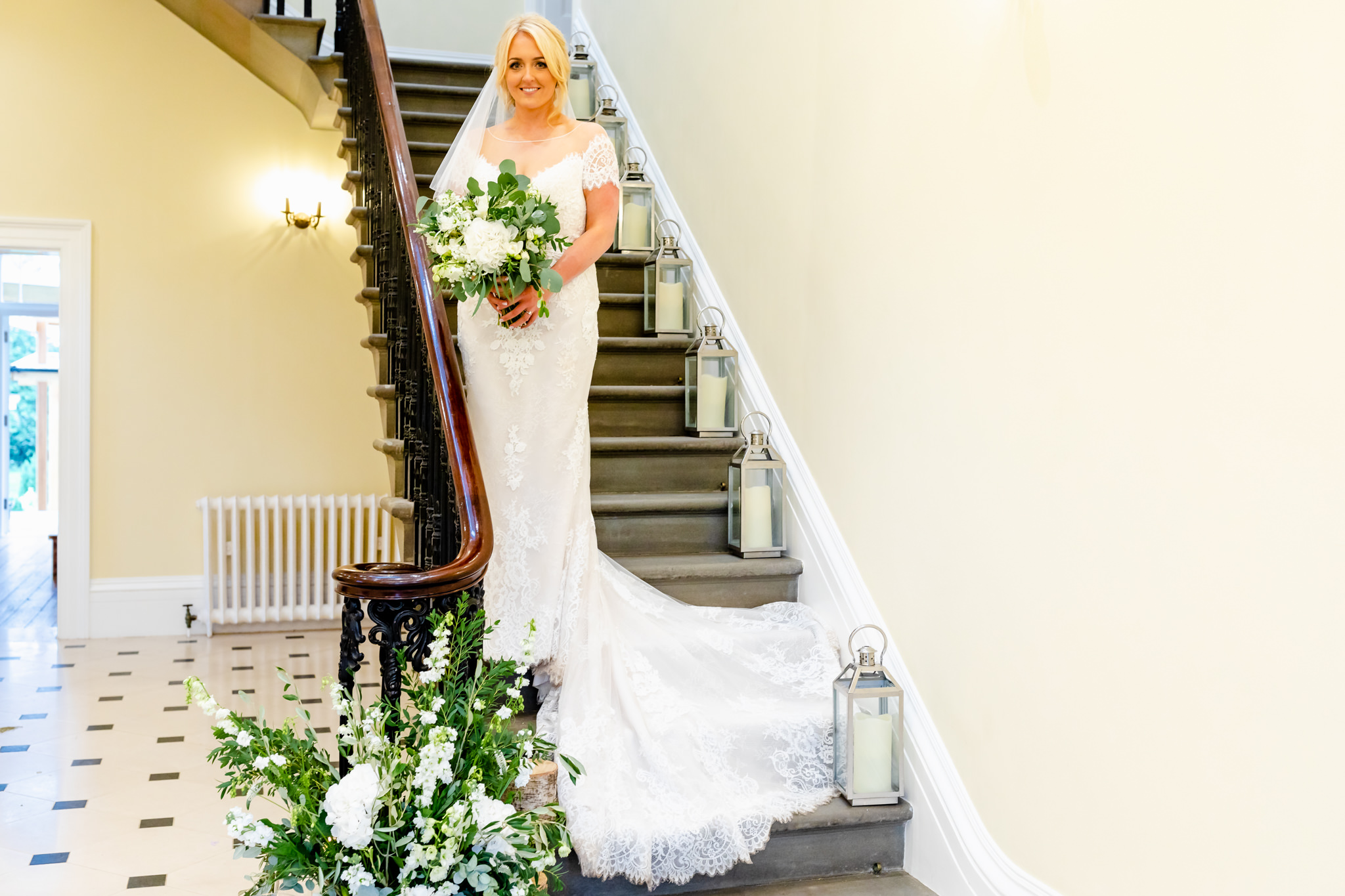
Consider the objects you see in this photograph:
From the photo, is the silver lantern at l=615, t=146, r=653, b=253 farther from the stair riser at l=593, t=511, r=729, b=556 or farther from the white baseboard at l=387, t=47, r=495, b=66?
the white baseboard at l=387, t=47, r=495, b=66

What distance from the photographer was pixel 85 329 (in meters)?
6.23

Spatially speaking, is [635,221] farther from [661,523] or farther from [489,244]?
[489,244]

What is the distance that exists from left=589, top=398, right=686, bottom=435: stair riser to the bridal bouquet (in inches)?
56.4

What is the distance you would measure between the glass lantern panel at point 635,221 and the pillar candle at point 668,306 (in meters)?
0.42

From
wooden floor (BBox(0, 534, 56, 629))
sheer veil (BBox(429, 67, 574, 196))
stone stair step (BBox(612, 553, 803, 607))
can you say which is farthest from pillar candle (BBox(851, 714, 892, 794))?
wooden floor (BBox(0, 534, 56, 629))

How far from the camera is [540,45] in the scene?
111 inches

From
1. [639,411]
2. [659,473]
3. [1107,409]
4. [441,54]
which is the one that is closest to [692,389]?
[639,411]

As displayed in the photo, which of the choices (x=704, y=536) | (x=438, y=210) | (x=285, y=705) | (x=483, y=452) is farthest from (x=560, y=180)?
(x=285, y=705)

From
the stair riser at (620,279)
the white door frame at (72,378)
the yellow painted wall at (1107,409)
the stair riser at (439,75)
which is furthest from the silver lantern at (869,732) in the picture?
the white door frame at (72,378)

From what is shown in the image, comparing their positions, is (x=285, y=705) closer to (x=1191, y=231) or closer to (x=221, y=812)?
(x=221, y=812)

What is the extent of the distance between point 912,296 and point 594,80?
3836 millimetres

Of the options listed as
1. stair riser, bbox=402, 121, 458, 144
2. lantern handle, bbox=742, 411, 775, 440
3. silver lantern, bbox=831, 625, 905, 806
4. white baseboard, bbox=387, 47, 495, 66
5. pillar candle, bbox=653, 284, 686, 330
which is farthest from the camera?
white baseboard, bbox=387, 47, 495, 66

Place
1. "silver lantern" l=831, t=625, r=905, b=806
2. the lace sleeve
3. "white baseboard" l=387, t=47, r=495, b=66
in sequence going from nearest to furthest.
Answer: "silver lantern" l=831, t=625, r=905, b=806 → the lace sleeve → "white baseboard" l=387, t=47, r=495, b=66

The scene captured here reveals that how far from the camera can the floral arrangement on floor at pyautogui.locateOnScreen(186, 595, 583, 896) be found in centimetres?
166
